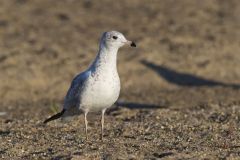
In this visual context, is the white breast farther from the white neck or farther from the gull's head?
the gull's head

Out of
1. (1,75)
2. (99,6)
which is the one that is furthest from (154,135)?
(99,6)

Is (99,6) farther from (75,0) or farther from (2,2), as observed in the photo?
(2,2)

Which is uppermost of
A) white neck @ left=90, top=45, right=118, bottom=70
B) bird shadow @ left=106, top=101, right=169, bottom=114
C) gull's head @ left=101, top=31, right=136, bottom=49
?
gull's head @ left=101, top=31, right=136, bottom=49

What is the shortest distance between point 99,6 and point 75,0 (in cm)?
107

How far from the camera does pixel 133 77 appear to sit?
17125 mm

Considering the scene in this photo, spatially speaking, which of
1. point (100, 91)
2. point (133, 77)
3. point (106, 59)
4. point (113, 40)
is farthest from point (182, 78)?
point (100, 91)

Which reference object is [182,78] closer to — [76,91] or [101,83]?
[76,91]

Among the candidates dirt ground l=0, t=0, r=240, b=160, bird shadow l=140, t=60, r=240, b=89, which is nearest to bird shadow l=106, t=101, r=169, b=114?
dirt ground l=0, t=0, r=240, b=160

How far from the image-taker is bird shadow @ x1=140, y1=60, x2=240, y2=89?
652 inches

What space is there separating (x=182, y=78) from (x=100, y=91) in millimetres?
8023

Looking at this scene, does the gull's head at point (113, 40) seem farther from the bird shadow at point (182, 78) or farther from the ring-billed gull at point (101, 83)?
the bird shadow at point (182, 78)

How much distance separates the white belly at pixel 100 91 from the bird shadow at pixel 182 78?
7231 millimetres

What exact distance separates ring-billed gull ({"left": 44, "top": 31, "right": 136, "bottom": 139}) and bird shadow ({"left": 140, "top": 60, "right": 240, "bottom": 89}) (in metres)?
6.96

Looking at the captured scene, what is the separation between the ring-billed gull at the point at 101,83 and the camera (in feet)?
30.3
